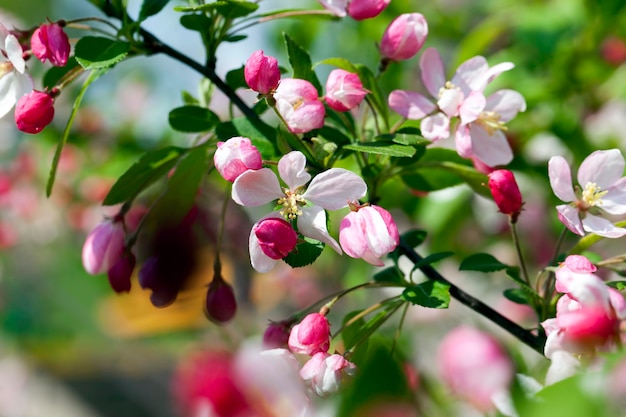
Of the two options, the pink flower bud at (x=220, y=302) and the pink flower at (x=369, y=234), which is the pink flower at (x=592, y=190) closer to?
the pink flower at (x=369, y=234)

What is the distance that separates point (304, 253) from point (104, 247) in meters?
0.26

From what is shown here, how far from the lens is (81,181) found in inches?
73.7

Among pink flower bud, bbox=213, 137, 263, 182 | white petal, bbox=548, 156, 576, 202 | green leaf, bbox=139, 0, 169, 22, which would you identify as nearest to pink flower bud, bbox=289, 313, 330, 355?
pink flower bud, bbox=213, 137, 263, 182

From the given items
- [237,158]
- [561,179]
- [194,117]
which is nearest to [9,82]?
[194,117]

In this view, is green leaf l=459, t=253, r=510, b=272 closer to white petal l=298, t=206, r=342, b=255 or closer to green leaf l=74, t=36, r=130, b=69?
white petal l=298, t=206, r=342, b=255

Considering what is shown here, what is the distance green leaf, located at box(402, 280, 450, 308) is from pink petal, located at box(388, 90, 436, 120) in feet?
0.54

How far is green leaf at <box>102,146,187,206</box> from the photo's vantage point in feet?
2.25

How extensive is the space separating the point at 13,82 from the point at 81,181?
4.10 feet

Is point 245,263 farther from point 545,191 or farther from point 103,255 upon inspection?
point 103,255

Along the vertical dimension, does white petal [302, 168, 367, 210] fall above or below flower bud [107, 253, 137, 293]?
above

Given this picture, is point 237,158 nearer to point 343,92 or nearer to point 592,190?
point 343,92

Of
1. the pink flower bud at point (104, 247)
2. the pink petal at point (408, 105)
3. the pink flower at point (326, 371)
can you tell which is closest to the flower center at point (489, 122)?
the pink petal at point (408, 105)

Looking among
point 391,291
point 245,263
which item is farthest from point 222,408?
point 391,291

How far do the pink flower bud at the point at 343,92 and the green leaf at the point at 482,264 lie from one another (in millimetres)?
180
